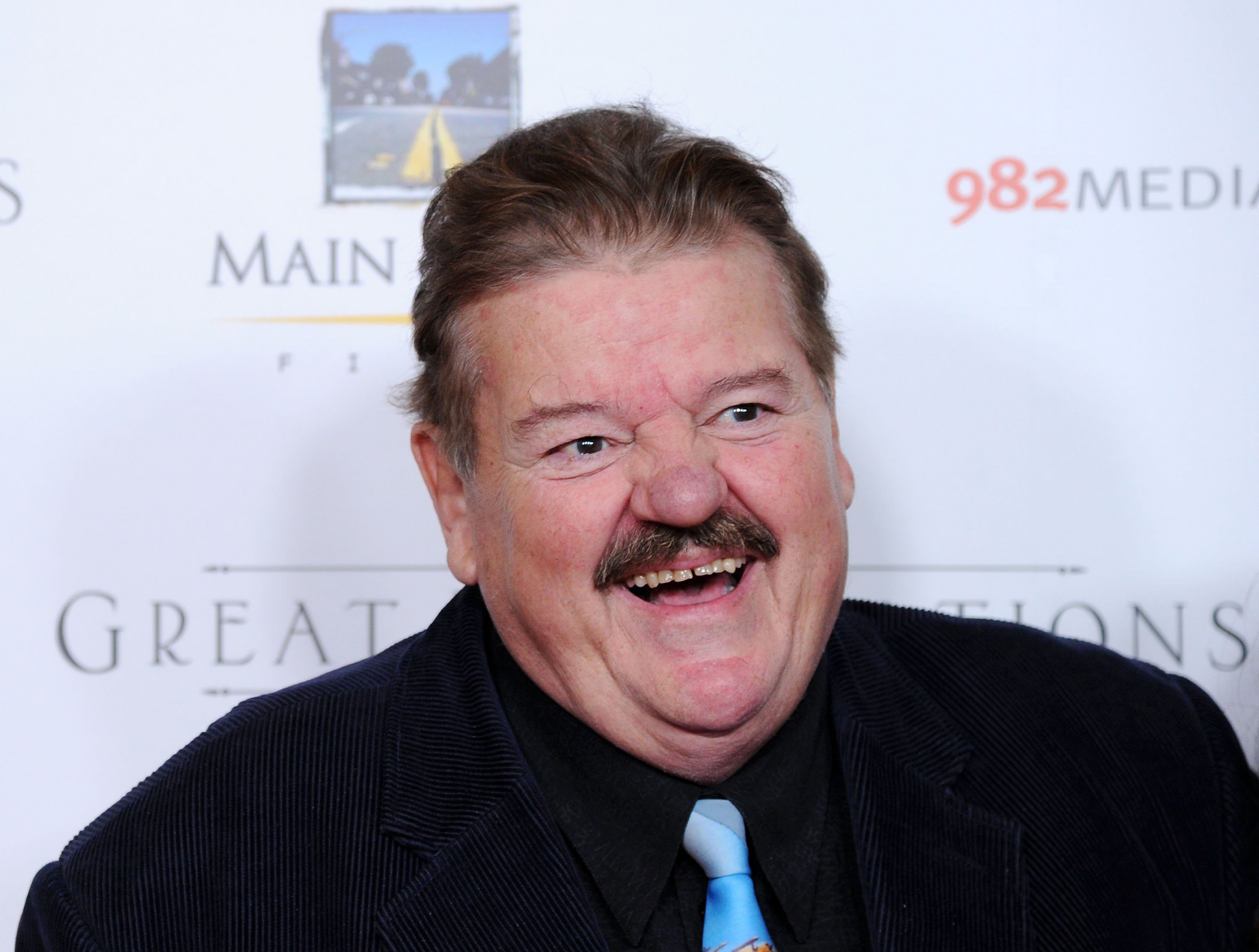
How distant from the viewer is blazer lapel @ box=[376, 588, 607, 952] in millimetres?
1583

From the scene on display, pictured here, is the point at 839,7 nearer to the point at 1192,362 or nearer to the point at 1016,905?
the point at 1192,362

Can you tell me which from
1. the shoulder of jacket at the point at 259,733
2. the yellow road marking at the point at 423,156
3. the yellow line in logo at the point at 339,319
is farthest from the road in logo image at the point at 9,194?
the shoulder of jacket at the point at 259,733

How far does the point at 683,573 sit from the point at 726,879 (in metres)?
0.36

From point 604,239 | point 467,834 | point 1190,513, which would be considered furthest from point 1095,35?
point 467,834

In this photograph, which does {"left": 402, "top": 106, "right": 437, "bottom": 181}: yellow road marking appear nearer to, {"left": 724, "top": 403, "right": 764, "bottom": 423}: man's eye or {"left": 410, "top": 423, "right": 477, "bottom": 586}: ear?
{"left": 410, "top": 423, "right": 477, "bottom": 586}: ear

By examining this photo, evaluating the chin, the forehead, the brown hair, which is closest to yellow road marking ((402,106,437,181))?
the brown hair

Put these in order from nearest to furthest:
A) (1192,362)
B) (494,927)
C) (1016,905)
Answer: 1. (494,927)
2. (1016,905)
3. (1192,362)

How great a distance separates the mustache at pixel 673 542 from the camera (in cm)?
160

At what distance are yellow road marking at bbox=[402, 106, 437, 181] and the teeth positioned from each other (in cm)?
110

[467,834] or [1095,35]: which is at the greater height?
[1095,35]

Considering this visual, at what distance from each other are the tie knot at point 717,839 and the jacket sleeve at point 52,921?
70 cm

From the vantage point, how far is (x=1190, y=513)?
2420 millimetres

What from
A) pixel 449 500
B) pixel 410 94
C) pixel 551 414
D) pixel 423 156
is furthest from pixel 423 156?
pixel 551 414

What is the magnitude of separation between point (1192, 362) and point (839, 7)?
869mm
